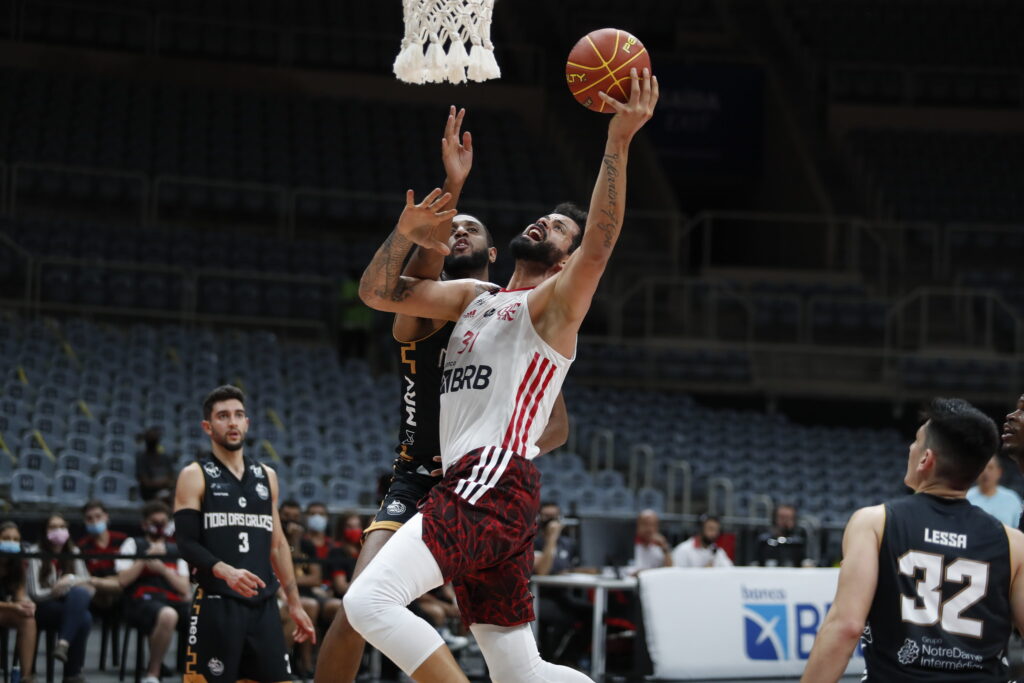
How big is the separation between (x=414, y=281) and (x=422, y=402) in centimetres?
79

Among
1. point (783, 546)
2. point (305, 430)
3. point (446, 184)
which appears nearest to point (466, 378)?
point (446, 184)

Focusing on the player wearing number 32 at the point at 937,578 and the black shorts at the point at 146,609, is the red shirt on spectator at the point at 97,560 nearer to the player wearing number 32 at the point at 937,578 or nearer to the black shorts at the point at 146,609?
the black shorts at the point at 146,609

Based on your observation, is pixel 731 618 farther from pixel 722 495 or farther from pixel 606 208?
pixel 606 208

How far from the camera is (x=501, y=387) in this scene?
4.87m

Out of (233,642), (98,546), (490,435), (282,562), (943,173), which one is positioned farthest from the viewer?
(943,173)

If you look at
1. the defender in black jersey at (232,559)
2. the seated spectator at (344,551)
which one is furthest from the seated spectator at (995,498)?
the defender in black jersey at (232,559)

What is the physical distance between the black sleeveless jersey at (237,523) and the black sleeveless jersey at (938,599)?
4054 millimetres

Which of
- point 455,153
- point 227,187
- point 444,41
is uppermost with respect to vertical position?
point 227,187

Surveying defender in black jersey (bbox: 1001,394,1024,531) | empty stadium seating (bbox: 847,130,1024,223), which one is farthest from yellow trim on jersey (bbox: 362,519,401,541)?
empty stadium seating (bbox: 847,130,1024,223)

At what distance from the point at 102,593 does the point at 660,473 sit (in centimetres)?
912

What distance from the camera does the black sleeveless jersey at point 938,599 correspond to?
12.7ft

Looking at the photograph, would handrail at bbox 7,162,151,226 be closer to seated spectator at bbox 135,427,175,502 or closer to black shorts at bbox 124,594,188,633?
seated spectator at bbox 135,427,175,502

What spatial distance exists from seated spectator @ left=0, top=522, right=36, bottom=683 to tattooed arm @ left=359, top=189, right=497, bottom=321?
5441 mm

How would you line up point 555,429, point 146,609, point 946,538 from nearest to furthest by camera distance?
point 946,538 < point 555,429 < point 146,609
